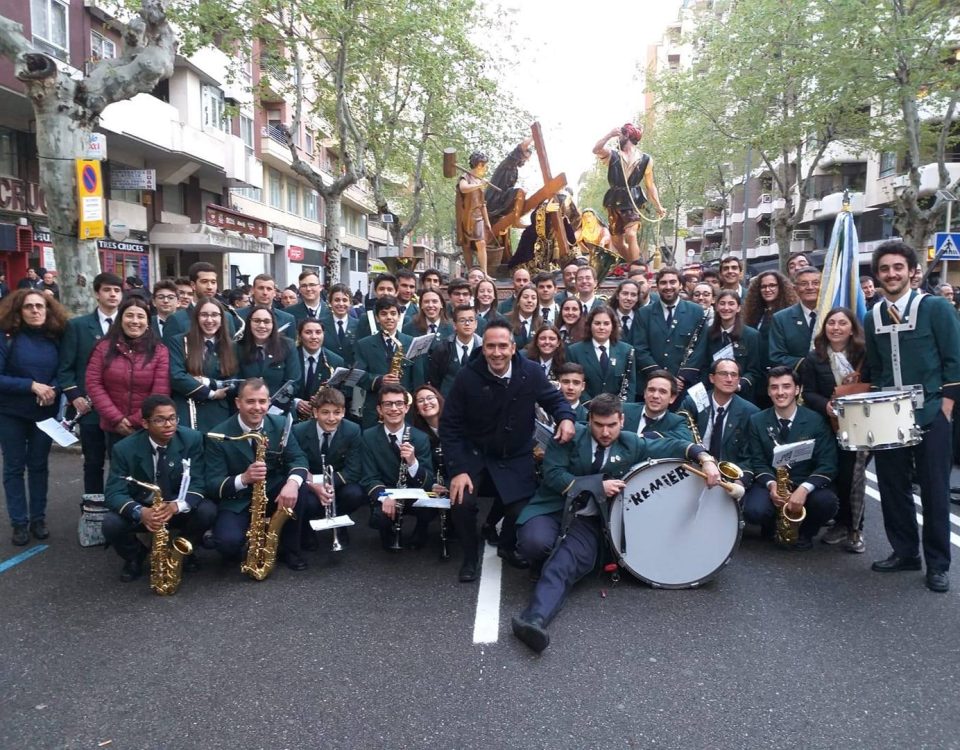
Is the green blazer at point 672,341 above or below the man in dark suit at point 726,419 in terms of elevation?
above

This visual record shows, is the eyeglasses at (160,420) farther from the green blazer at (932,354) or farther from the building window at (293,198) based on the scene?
the building window at (293,198)

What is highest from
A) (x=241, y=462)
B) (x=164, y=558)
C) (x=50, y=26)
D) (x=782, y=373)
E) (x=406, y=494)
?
(x=50, y=26)

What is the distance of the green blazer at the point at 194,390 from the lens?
5.77 metres

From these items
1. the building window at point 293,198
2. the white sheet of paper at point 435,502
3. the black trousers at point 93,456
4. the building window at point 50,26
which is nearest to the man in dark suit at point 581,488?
the white sheet of paper at point 435,502

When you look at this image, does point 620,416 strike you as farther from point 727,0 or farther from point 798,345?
point 727,0

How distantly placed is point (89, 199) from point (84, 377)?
4349 mm

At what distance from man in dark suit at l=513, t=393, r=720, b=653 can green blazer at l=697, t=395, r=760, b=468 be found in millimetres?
1040

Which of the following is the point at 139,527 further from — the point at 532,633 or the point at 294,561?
the point at 532,633

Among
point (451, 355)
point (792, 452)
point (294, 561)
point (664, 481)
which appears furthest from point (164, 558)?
point (792, 452)

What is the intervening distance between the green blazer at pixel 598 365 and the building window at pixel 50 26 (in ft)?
55.7

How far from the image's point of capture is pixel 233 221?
2938 cm

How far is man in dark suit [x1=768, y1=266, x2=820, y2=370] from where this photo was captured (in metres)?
6.44

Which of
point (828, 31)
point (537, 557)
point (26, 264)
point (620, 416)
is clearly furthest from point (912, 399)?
point (26, 264)

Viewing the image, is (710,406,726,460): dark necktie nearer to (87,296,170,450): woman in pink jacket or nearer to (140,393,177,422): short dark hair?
(140,393,177,422): short dark hair
